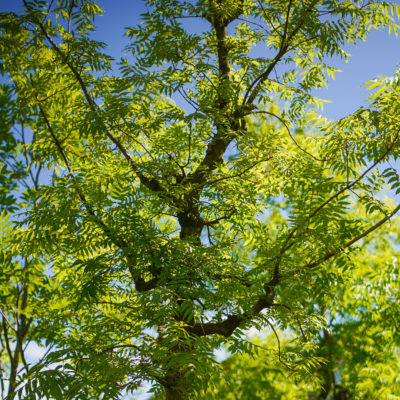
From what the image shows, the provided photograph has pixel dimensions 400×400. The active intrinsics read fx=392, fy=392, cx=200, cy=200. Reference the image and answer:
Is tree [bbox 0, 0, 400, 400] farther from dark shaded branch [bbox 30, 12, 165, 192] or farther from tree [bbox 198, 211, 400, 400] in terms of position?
tree [bbox 198, 211, 400, 400]

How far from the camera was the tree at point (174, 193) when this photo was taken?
2943 mm

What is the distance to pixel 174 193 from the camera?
3535 mm

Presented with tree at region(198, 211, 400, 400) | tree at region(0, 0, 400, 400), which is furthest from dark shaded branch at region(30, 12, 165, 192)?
tree at region(198, 211, 400, 400)

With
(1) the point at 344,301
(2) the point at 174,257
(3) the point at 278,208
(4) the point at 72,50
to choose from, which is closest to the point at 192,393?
(2) the point at 174,257

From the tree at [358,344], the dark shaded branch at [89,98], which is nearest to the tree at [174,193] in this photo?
the dark shaded branch at [89,98]

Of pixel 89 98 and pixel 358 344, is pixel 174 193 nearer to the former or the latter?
pixel 89 98

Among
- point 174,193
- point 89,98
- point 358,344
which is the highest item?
point 89,98

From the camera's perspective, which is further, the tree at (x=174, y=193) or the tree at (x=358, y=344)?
the tree at (x=358, y=344)

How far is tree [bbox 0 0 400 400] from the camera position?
294 centimetres

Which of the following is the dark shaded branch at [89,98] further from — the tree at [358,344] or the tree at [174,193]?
the tree at [358,344]

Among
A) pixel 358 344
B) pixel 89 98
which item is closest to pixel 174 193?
pixel 89 98

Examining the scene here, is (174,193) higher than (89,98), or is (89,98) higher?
(89,98)

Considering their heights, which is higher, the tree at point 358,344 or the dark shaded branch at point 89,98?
the dark shaded branch at point 89,98

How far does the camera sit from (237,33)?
5.00m
